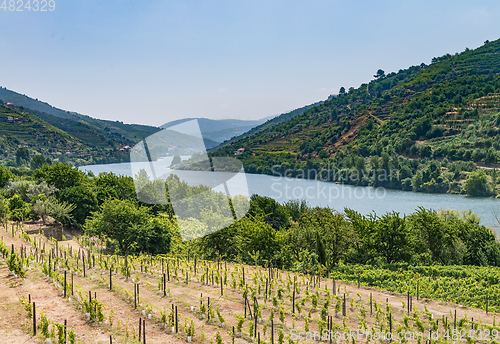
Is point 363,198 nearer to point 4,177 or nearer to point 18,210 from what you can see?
point 18,210

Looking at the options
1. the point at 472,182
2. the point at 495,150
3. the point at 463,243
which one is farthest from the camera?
the point at 495,150

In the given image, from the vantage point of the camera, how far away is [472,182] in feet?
202

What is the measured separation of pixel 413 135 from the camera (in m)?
90.9

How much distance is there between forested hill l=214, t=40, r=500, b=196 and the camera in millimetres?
73088

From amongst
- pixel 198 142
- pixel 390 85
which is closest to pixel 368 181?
pixel 198 142

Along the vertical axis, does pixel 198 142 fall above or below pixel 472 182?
above

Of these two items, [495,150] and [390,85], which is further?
[390,85]

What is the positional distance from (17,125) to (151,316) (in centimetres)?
13856

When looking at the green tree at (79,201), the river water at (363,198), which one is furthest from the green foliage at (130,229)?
the river water at (363,198)

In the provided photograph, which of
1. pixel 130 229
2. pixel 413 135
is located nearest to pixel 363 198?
pixel 413 135

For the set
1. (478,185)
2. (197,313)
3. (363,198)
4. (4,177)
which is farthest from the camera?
(363,198)

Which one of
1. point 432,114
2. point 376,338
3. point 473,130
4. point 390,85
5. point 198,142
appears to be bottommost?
point 376,338

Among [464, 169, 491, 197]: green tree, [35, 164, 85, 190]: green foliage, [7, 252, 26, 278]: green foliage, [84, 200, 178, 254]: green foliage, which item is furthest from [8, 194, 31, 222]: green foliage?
[464, 169, 491, 197]: green tree

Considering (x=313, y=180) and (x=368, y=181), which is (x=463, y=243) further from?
(x=313, y=180)
